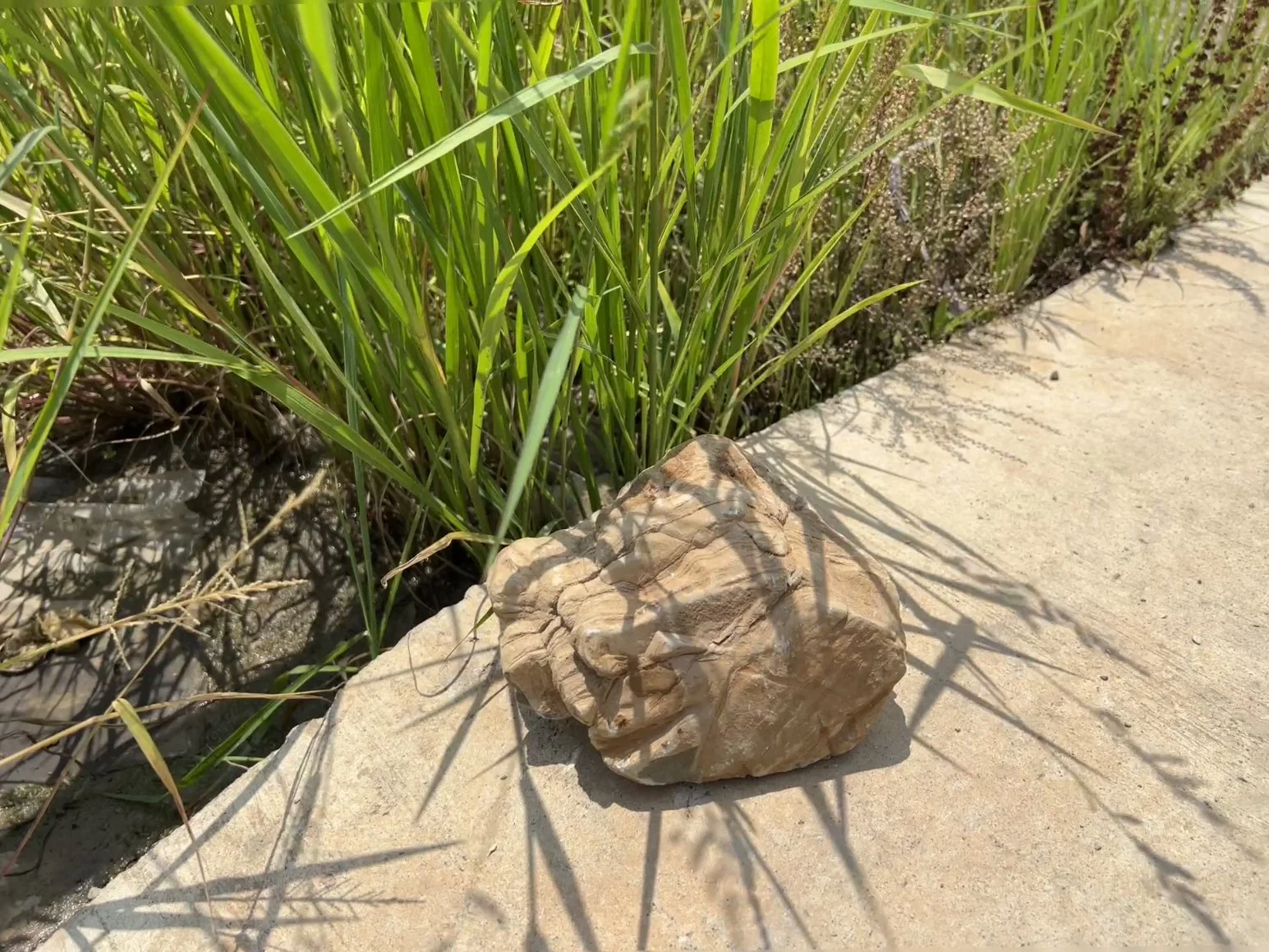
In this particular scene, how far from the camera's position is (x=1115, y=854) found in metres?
1.05

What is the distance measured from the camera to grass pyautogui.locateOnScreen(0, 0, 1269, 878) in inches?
38.5

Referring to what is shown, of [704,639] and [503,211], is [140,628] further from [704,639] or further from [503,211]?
[704,639]

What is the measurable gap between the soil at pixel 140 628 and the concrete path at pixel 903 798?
12.2 inches

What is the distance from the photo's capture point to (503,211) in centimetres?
136

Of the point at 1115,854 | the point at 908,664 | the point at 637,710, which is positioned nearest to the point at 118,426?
the point at 637,710

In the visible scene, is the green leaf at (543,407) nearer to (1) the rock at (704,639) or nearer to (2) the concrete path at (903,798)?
(1) the rock at (704,639)

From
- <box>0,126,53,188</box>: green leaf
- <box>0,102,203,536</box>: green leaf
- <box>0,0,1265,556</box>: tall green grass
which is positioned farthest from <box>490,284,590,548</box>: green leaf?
<box>0,126,53,188</box>: green leaf

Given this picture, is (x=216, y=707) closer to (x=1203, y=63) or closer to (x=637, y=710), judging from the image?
(x=637, y=710)

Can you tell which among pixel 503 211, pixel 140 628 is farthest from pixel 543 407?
pixel 140 628

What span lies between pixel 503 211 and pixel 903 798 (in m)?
1.01

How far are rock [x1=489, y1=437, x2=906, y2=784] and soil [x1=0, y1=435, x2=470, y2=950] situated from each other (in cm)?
52

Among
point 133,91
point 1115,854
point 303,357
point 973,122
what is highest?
point 133,91

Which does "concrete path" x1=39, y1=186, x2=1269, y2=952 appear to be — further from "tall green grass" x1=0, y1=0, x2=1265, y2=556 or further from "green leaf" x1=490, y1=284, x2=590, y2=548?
"green leaf" x1=490, y1=284, x2=590, y2=548

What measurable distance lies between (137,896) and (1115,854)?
116cm
